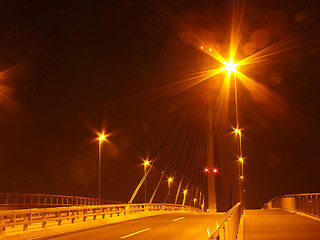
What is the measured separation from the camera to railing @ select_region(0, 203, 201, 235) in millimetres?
15477

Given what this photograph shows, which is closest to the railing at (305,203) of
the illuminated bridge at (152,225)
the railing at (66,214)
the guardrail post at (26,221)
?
the illuminated bridge at (152,225)

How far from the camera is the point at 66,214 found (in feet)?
72.3

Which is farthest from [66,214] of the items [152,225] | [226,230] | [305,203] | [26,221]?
[226,230]

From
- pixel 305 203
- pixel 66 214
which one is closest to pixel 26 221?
pixel 66 214

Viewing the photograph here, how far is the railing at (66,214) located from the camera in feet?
50.8

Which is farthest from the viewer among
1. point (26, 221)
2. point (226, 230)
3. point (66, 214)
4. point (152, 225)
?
point (66, 214)

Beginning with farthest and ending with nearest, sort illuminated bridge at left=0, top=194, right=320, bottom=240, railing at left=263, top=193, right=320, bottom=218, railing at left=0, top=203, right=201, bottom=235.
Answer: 1. railing at left=263, top=193, right=320, bottom=218
2. railing at left=0, top=203, right=201, bottom=235
3. illuminated bridge at left=0, top=194, right=320, bottom=240

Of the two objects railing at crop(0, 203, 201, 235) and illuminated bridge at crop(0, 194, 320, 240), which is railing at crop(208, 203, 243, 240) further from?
railing at crop(0, 203, 201, 235)

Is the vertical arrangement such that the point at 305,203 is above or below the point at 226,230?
above

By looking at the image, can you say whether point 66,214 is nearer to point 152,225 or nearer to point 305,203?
point 152,225

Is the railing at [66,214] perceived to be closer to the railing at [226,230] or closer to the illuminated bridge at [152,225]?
the illuminated bridge at [152,225]

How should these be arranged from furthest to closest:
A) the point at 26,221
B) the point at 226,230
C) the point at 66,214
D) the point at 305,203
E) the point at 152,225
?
the point at 305,203 → the point at 66,214 → the point at 152,225 → the point at 26,221 → the point at 226,230

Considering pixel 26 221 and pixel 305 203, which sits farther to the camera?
pixel 305 203

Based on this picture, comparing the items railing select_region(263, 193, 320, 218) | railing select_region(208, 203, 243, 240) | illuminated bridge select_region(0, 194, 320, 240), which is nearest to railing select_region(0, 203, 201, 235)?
illuminated bridge select_region(0, 194, 320, 240)
